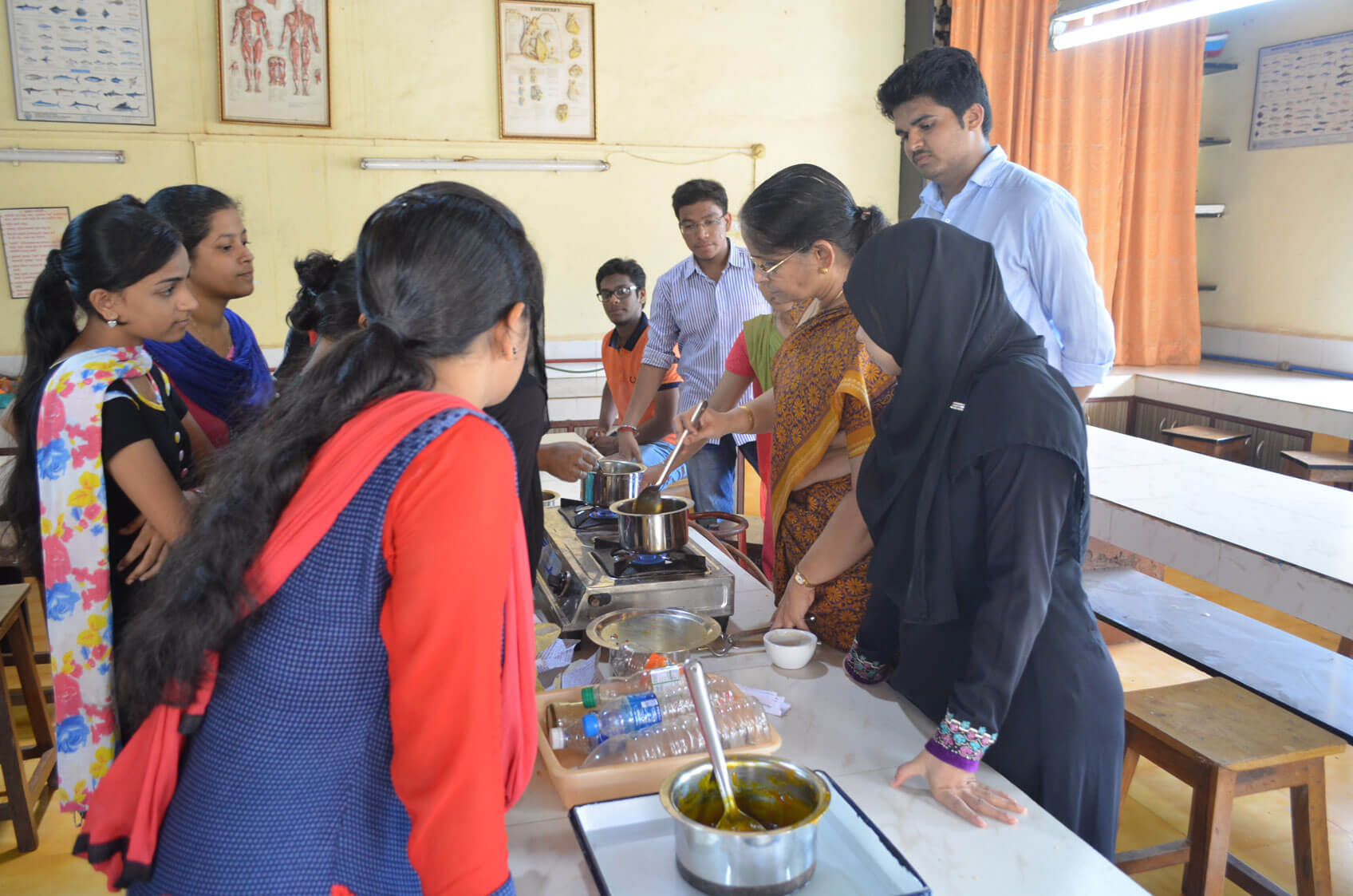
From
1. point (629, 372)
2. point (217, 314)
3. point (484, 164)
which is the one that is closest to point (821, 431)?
point (217, 314)

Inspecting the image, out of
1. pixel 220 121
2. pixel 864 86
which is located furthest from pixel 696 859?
pixel 864 86

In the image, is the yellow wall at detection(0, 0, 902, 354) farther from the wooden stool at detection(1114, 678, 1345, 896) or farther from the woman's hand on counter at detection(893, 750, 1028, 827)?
the woman's hand on counter at detection(893, 750, 1028, 827)

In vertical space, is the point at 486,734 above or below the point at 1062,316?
below

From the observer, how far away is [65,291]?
1561 mm

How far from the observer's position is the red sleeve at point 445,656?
0.69 metres

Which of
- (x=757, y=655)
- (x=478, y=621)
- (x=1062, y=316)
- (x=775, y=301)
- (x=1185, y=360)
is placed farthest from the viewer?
(x=1185, y=360)

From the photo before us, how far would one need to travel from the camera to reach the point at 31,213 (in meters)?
4.01

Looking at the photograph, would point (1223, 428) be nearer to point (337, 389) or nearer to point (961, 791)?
point (961, 791)

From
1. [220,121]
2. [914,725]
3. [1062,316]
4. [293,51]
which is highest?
[293,51]

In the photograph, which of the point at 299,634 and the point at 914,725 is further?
the point at 914,725

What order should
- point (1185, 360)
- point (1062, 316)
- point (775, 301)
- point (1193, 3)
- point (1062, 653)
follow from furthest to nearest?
point (1185, 360) < point (1193, 3) < point (1062, 316) < point (775, 301) < point (1062, 653)

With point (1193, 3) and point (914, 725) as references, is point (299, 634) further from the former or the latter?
point (1193, 3)

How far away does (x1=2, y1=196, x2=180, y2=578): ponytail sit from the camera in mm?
1498

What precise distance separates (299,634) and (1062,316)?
1988mm
